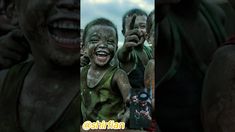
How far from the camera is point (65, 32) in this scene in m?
2.34

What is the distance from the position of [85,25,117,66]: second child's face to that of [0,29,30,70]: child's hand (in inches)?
13.4

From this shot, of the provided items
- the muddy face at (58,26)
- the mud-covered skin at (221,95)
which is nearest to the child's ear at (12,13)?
the muddy face at (58,26)

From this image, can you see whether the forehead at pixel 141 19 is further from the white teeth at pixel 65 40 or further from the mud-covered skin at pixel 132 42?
the white teeth at pixel 65 40

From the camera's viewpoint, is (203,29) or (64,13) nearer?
(64,13)

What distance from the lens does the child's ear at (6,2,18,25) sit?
2.55 meters

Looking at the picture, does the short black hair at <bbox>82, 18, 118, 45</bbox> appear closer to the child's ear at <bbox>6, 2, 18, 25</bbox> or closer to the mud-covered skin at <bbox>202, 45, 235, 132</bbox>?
the child's ear at <bbox>6, 2, 18, 25</bbox>

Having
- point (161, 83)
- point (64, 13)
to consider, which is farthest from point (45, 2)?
point (161, 83)

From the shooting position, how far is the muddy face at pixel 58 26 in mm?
2324

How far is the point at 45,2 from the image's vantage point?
7.61ft

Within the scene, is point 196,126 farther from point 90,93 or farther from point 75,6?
point 75,6

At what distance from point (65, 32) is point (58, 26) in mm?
45

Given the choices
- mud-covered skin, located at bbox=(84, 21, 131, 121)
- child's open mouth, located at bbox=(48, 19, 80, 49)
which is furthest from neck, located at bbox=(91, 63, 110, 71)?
child's open mouth, located at bbox=(48, 19, 80, 49)

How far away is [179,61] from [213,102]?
16.8 inches

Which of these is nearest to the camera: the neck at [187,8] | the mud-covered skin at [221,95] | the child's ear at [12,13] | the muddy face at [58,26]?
the mud-covered skin at [221,95]
